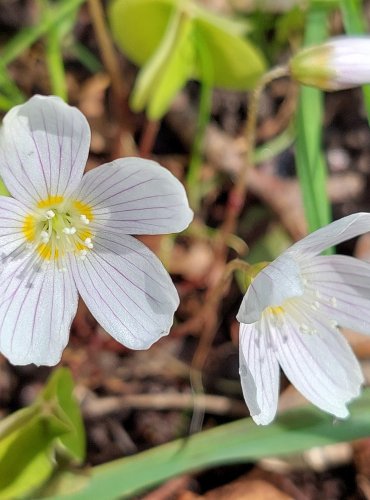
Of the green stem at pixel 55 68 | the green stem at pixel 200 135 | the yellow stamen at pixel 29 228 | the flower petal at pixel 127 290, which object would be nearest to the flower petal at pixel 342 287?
the flower petal at pixel 127 290

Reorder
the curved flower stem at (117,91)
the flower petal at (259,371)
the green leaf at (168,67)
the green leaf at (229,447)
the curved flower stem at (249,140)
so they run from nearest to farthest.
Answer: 1. the flower petal at (259,371)
2. the green leaf at (229,447)
3. the curved flower stem at (249,140)
4. the green leaf at (168,67)
5. the curved flower stem at (117,91)

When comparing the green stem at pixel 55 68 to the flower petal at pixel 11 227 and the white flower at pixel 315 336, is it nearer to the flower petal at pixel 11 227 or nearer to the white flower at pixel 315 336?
the flower petal at pixel 11 227

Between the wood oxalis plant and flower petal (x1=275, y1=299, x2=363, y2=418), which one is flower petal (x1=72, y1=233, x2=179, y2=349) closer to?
the wood oxalis plant

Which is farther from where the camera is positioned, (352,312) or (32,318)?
(352,312)

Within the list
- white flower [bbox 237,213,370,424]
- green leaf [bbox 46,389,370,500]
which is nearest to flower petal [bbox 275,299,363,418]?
white flower [bbox 237,213,370,424]

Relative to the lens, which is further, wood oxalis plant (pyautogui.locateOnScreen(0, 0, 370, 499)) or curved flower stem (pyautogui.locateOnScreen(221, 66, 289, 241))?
curved flower stem (pyautogui.locateOnScreen(221, 66, 289, 241))

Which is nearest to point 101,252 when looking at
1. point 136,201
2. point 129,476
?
point 136,201

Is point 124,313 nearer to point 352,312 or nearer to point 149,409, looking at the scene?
point 352,312
